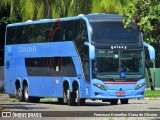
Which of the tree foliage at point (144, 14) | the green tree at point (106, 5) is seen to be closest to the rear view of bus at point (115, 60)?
the green tree at point (106, 5)

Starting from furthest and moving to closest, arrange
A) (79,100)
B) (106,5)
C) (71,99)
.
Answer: (106,5), (71,99), (79,100)

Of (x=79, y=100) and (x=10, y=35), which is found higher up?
(x=10, y=35)

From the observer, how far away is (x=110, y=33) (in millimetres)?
29266

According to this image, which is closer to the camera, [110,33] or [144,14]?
[144,14]

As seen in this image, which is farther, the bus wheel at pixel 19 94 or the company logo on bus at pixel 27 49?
the bus wheel at pixel 19 94

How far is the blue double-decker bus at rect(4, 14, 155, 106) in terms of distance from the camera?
2901 centimetres

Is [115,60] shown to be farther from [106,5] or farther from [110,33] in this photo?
[106,5]

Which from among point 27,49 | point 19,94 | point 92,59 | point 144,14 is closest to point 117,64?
point 92,59

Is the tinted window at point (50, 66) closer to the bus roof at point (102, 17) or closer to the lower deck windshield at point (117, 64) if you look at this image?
the lower deck windshield at point (117, 64)

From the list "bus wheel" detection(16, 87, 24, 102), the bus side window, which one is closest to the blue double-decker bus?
"bus wheel" detection(16, 87, 24, 102)

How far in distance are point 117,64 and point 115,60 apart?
191mm

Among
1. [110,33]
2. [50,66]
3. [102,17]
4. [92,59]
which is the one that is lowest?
[50,66]

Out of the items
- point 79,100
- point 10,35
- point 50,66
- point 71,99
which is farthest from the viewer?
point 10,35

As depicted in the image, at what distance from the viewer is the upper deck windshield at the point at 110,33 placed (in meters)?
29.0
